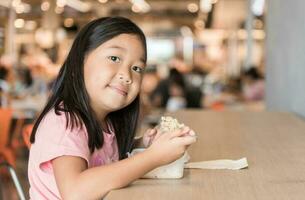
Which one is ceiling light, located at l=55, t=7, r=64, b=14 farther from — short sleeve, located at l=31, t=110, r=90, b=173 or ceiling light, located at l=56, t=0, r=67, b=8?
short sleeve, located at l=31, t=110, r=90, b=173

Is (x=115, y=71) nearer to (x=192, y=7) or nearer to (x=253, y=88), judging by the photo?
(x=253, y=88)

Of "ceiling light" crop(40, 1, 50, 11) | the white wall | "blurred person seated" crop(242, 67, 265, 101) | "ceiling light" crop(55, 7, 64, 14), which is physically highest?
the white wall

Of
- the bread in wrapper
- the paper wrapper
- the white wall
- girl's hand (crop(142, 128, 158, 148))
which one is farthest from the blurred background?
the bread in wrapper

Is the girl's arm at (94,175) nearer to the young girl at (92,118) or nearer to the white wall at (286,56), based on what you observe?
the young girl at (92,118)

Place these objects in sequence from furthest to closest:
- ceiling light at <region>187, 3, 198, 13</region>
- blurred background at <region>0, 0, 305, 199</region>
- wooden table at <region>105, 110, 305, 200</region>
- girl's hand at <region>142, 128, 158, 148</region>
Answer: ceiling light at <region>187, 3, 198, 13</region> → blurred background at <region>0, 0, 305, 199</region> → girl's hand at <region>142, 128, 158, 148</region> → wooden table at <region>105, 110, 305, 200</region>

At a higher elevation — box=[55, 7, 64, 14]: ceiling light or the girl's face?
the girl's face

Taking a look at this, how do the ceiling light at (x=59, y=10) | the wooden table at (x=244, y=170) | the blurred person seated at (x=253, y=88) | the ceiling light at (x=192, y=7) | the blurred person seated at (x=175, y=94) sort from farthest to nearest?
the ceiling light at (x=192, y=7)
the ceiling light at (x=59, y=10)
the blurred person seated at (x=253, y=88)
the blurred person seated at (x=175, y=94)
the wooden table at (x=244, y=170)

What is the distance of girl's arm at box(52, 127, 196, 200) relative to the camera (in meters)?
1.02

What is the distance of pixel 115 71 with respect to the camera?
1.18 m

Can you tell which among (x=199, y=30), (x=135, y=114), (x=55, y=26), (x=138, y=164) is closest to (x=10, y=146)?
(x=135, y=114)

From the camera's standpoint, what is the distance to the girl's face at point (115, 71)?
3.89 feet

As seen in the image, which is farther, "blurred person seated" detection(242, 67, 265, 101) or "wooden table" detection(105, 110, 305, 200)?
"blurred person seated" detection(242, 67, 265, 101)

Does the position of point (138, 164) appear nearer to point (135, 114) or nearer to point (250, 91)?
point (135, 114)

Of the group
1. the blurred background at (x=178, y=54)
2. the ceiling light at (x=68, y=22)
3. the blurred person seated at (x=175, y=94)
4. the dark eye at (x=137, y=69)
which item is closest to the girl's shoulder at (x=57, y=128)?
the dark eye at (x=137, y=69)
